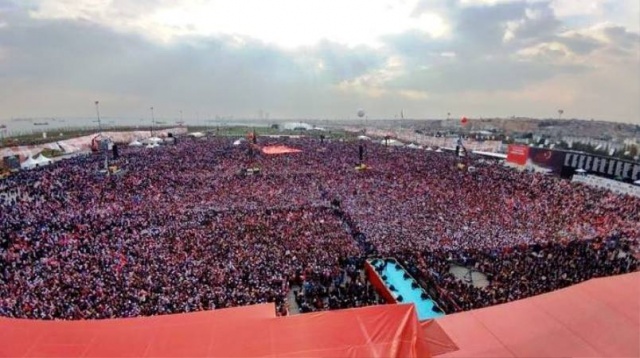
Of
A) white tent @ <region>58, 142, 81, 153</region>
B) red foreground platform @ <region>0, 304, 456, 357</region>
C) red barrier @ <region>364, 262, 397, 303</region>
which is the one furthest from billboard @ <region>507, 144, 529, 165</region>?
white tent @ <region>58, 142, 81, 153</region>

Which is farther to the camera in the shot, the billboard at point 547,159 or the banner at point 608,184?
the billboard at point 547,159

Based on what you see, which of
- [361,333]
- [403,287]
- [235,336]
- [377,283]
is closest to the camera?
[361,333]

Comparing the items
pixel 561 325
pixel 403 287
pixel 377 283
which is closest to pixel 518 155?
pixel 403 287

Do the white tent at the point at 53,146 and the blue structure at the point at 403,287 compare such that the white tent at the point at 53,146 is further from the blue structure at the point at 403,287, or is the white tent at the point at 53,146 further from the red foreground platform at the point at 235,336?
the red foreground platform at the point at 235,336

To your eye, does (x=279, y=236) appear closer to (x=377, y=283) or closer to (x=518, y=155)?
(x=377, y=283)

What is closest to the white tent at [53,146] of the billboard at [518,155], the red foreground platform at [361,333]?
the red foreground platform at [361,333]
